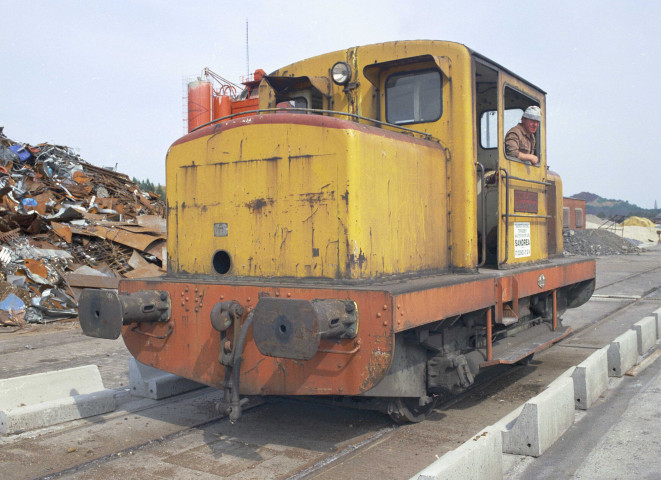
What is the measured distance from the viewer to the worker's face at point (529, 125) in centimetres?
633

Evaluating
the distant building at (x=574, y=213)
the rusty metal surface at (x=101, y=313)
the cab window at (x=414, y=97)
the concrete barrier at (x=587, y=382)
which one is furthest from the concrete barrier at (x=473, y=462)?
the distant building at (x=574, y=213)

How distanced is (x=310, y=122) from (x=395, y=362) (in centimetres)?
172

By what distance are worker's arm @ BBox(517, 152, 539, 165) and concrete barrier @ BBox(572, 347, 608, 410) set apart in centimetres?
202

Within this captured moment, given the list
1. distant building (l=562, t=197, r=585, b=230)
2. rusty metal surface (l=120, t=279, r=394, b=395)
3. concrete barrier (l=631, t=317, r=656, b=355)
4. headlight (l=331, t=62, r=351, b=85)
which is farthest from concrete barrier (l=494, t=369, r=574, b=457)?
distant building (l=562, t=197, r=585, b=230)

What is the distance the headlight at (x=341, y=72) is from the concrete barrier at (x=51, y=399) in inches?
131

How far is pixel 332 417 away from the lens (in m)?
4.98

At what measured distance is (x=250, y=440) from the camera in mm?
4445

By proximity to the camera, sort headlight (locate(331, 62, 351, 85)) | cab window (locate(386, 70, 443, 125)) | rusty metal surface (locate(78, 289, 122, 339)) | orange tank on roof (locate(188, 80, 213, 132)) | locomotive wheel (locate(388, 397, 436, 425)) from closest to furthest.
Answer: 1. rusty metal surface (locate(78, 289, 122, 339))
2. locomotive wheel (locate(388, 397, 436, 425))
3. cab window (locate(386, 70, 443, 125))
4. headlight (locate(331, 62, 351, 85))
5. orange tank on roof (locate(188, 80, 213, 132))

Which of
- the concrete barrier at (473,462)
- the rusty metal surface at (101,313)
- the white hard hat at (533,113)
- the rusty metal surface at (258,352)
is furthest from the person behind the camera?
the white hard hat at (533,113)

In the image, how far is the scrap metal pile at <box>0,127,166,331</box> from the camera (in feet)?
36.3

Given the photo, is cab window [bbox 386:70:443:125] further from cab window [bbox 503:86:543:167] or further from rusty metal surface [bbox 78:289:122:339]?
rusty metal surface [bbox 78:289:122:339]

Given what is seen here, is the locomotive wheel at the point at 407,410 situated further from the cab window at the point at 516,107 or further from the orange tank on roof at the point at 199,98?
the orange tank on roof at the point at 199,98

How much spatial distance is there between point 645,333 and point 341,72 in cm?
489

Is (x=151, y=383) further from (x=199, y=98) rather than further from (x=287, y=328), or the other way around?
(x=199, y=98)
